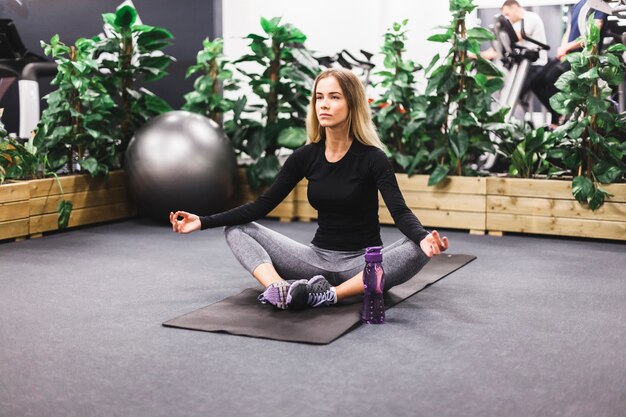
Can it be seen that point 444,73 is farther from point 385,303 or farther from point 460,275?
point 385,303

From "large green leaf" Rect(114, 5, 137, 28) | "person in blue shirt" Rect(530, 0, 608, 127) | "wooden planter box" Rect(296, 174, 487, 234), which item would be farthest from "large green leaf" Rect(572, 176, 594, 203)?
"large green leaf" Rect(114, 5, 137, 28)

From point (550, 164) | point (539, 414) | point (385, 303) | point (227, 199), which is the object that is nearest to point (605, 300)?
point (385, 303)

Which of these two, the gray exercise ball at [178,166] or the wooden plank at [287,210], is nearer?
the gray exercise ball at [178,166]

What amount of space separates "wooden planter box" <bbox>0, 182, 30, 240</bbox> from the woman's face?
2626mm

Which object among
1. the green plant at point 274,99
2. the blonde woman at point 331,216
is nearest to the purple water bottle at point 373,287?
the blonde woman at point 331,216

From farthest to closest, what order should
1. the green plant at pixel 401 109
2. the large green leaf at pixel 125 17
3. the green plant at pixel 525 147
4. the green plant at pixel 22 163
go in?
the large green leaf at pixel 125 17
the green plant at pixel 401 109
the green plant at pixel 525 147
the green plant at pixel 22 163

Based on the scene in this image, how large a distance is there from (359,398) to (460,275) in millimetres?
1911

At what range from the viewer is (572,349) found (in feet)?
9.20

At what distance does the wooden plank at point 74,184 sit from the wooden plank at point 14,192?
0.07 meters

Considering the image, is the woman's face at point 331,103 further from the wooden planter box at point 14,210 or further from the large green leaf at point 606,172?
the wooden planter box at point 14,210

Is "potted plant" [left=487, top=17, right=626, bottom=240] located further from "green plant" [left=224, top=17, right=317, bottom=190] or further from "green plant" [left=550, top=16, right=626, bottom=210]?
"green plant" [left=224, top=17, right=317, bottom=190]

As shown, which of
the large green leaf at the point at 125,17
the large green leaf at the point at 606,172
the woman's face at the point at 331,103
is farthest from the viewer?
the large green leaf at the point at 125,17

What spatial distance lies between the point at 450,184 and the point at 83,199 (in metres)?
2.58

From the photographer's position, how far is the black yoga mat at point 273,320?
293 cm
